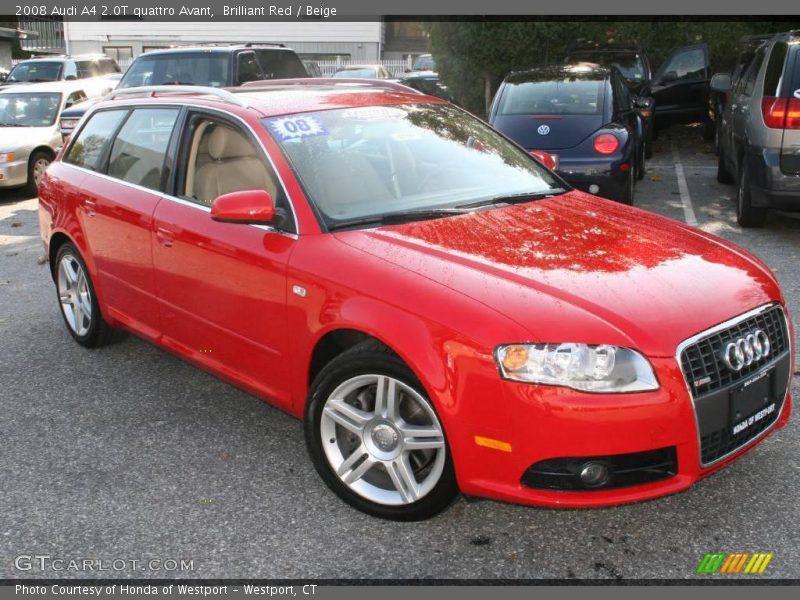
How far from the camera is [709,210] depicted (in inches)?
384

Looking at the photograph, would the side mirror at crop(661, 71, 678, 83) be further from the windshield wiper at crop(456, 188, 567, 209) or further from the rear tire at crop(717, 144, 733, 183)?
the windshield wiper at crop(456, 188, 567, 209)

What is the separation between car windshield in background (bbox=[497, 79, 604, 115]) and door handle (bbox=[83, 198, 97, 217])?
5170 millimetres

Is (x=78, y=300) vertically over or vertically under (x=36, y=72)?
under

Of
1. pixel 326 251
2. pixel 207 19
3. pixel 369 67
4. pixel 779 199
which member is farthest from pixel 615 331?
pixel 207 19

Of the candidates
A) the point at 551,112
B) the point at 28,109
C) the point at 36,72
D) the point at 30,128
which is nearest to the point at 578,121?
the point at 551,112

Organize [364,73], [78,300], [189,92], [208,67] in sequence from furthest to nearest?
[364,73], [208,67], [78,300], [189,92]

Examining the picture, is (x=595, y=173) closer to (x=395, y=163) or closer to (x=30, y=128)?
(x=395, y=163)

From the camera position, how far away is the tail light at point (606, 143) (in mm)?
8516

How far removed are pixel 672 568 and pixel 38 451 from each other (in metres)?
2.94

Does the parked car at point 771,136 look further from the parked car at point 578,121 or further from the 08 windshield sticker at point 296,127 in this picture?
the 08 windshield sticker at point 296,127

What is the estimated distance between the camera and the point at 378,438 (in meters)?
3.53

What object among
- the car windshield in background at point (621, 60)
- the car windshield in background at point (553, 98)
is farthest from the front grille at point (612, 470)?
the car windshield in background at point (621, 60)

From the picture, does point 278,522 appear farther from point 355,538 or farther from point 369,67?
point 369,67

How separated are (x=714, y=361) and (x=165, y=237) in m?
2.72
